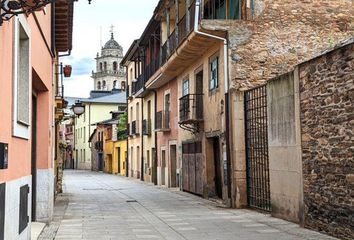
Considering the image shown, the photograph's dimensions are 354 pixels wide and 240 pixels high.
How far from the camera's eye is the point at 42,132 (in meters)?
11.9

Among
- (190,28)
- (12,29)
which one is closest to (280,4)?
(190,28)

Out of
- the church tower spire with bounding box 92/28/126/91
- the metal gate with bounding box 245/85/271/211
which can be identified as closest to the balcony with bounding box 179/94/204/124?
the metal gate with bounding box 245/85/271/211

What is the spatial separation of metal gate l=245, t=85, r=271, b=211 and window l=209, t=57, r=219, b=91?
6.39ft

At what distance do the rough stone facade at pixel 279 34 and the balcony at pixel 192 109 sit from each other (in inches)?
145

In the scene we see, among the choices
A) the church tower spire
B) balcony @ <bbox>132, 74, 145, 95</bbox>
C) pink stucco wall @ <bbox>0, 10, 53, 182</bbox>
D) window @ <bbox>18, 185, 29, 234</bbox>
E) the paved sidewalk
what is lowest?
the paved sidewalk

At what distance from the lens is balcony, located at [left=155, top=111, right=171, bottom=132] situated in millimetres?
25483

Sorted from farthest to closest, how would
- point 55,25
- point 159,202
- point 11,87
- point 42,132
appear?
point 159,202 → point 55,25 → point 42,132 → point 11,87

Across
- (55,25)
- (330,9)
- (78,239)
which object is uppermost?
(330,9)

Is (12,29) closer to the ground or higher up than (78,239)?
higher up

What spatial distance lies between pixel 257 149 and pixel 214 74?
370 centimetres

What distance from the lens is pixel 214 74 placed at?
57.3ft

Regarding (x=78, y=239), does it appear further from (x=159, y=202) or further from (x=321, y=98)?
(x=159, y=202)

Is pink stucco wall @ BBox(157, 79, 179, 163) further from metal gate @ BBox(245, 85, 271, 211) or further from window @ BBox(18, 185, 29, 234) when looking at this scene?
window @ BBox(18, 185, 29, 234)

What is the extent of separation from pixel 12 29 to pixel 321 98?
19.5 ft
